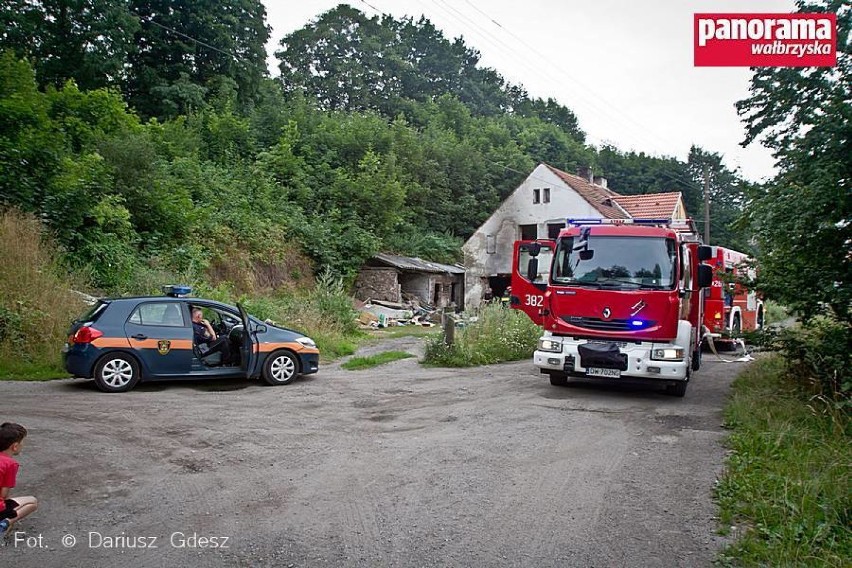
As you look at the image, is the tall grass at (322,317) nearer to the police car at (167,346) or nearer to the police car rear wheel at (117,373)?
the police car at (167,346)

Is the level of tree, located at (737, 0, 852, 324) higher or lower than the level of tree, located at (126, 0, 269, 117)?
lower

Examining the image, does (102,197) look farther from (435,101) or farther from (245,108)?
(435,101)

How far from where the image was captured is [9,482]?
4379 mm

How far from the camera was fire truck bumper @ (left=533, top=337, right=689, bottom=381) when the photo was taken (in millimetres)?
9734

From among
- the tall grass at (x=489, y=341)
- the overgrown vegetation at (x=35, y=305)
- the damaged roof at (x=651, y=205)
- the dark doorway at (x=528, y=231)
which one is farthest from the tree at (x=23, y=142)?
the damaged roof at (x=651, y=205)

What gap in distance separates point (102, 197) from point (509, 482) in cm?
1585

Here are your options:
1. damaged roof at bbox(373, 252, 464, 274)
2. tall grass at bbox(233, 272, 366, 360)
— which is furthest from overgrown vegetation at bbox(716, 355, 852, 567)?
damaged roof at bbox(373, 252, 464, 274)

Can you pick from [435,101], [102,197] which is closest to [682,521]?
[102,197]

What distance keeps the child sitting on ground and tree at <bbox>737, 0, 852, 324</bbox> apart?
8768 millimetres

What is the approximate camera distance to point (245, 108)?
3725 centimetres

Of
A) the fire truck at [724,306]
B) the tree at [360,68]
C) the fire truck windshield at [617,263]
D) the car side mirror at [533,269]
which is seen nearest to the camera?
the fire truck windshield at [617,263]

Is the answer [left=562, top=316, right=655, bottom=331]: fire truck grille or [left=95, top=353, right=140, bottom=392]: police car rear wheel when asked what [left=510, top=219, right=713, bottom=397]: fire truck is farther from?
[left=95, top=353, right=140, bottom=392]: police car rear wheel

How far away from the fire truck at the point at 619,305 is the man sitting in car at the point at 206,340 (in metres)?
5.29

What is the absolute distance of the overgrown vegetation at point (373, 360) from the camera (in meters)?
14.1
